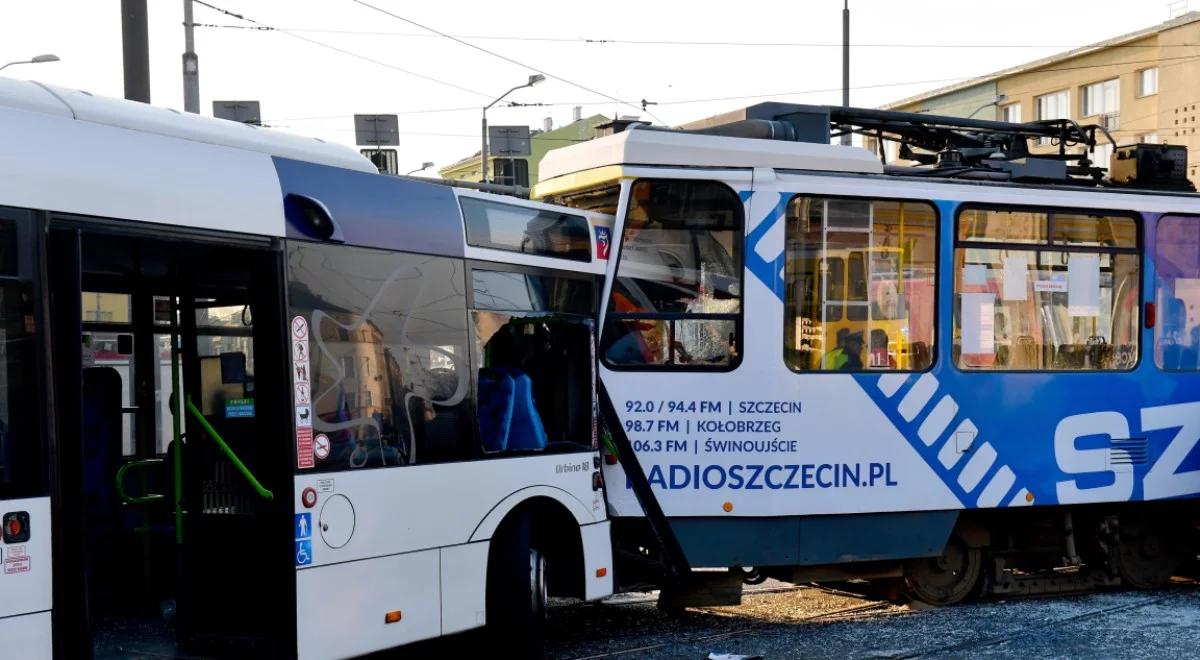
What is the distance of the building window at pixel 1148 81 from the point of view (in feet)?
156

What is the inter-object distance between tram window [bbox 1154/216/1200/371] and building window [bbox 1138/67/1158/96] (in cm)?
3921

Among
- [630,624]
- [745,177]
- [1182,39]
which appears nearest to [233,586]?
[630,624]

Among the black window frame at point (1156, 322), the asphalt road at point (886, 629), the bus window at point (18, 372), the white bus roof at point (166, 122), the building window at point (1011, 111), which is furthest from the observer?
the building window at point (1011, 111)

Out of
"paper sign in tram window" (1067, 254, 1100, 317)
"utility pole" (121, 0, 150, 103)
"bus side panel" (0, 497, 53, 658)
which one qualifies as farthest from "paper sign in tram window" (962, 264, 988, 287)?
"bus side panel" (0, 497, 53, 658)

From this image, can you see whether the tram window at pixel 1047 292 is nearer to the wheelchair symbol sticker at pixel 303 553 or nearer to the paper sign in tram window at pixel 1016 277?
the paper sign in tram window at pixel 1016 277

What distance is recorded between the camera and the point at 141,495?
787 centimetres

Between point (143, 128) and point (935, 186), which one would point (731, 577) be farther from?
point (143, 128)

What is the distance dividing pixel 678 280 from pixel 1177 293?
4.28 meters

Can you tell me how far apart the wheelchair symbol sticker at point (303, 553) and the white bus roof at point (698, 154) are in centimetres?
382

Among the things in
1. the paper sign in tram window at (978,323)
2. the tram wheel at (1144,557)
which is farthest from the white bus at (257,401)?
the tram wheel at (1144,557)

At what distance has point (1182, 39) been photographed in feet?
150

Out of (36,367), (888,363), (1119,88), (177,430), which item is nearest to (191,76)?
(888,363)

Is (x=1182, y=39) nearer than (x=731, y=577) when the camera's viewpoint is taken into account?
No

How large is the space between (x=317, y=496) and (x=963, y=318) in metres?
5.38
